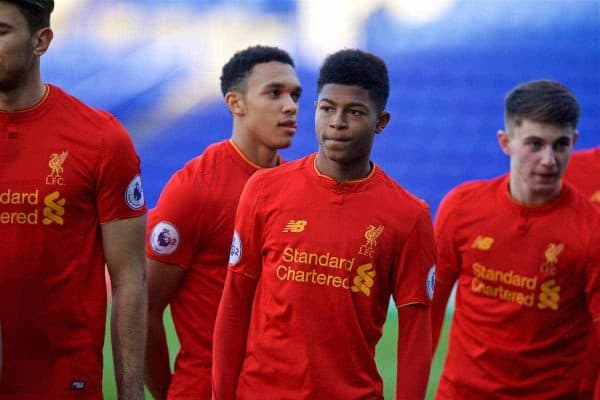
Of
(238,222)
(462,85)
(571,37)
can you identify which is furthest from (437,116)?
(238,222)

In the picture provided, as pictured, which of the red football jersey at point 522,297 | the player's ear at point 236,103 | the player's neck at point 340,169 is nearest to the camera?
the player's neck at point 340,169

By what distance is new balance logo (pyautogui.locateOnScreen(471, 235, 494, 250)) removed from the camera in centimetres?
558

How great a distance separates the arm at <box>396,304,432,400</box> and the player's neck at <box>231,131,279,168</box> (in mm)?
1362

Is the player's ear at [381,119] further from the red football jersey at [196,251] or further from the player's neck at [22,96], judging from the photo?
the player's neck at [22,96]

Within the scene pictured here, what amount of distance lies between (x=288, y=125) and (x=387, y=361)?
4.43 m

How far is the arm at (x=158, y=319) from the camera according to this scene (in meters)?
5.34

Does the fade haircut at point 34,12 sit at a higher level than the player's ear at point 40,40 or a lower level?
higher

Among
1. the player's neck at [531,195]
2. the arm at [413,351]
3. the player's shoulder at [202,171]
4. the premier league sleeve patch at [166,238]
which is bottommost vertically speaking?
the arm at [413,351]

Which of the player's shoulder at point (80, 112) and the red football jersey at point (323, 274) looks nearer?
the player's shoulder at point (80, 112)

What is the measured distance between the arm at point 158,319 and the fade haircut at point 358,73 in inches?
45.5

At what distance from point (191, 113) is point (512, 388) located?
6.57 metres

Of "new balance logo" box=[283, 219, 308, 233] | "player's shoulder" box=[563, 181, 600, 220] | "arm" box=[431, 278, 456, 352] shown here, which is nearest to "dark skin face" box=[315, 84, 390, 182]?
→ "new balance logo" box=[283, 219, 308, 233]

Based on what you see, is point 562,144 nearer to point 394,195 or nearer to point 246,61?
point 394,195

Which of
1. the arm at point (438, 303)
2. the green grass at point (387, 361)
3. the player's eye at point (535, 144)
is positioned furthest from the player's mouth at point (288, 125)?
the green grass at point (387, 361)
